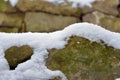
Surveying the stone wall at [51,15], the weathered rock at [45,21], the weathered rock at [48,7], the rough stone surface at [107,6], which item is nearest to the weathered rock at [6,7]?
the stone wall at [51,15]

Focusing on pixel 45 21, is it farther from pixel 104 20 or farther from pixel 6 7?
pixel 104 20

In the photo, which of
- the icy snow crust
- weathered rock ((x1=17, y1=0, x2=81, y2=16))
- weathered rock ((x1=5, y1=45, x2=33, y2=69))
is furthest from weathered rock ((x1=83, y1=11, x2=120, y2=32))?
weathered rock ((x1=5, y1=45, x2=33, y2=69))

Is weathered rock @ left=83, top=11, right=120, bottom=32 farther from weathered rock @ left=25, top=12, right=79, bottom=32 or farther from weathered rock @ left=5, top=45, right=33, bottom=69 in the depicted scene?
weathered rock @ left=5, top=45, right=33, bottom=69

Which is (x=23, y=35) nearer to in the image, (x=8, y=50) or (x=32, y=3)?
(x=8, y=50)

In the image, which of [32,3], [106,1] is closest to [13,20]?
[32,3]

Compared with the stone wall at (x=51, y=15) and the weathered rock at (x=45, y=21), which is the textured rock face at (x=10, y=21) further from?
the weathered rock at (x=45, y=21)

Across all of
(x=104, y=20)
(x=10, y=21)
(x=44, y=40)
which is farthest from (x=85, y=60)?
(x=10, y=21)

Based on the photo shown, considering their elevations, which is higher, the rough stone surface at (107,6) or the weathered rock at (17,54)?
the weathered rock at (17,54)
